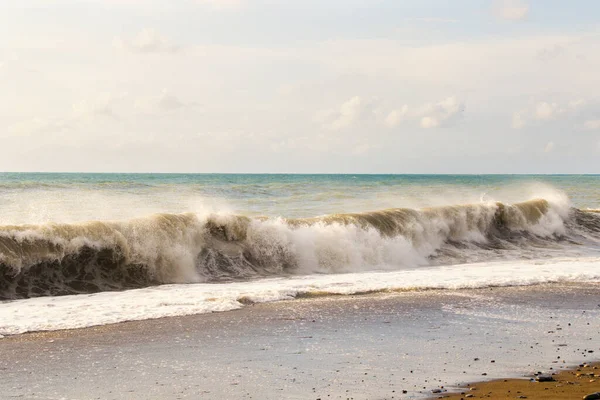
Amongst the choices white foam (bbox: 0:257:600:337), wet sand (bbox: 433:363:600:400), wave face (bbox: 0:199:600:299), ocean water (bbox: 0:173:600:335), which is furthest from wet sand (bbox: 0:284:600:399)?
wave face (bbox: 0:199:600:299)

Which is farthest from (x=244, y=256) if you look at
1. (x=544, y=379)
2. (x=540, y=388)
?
(x=540, y=388)

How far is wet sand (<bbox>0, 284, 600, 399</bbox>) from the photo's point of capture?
713 centimetres

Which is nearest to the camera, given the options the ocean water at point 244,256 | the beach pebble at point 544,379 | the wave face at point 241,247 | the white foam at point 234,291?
the beach pebble at point 544,379

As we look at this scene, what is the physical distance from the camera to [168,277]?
1622 centimetres

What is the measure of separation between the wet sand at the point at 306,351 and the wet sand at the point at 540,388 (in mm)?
257

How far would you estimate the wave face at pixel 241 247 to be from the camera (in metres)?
15.1

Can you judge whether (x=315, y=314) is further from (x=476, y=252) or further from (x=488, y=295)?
(x=476, y=252)

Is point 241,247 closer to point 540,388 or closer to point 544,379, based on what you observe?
point 544,379

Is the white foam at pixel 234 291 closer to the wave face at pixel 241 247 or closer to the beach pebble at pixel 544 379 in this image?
the wave face at pixel 241 247

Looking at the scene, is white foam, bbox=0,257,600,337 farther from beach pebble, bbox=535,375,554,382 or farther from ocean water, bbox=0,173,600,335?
beach pebble, bbox=535,375,554,382

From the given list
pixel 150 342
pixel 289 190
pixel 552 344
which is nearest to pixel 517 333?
pixel 552 344

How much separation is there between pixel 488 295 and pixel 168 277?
747 centimetres

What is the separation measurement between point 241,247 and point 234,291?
4822 millimetres

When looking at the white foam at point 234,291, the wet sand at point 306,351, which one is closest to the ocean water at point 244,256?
the white foam at point 234,291
